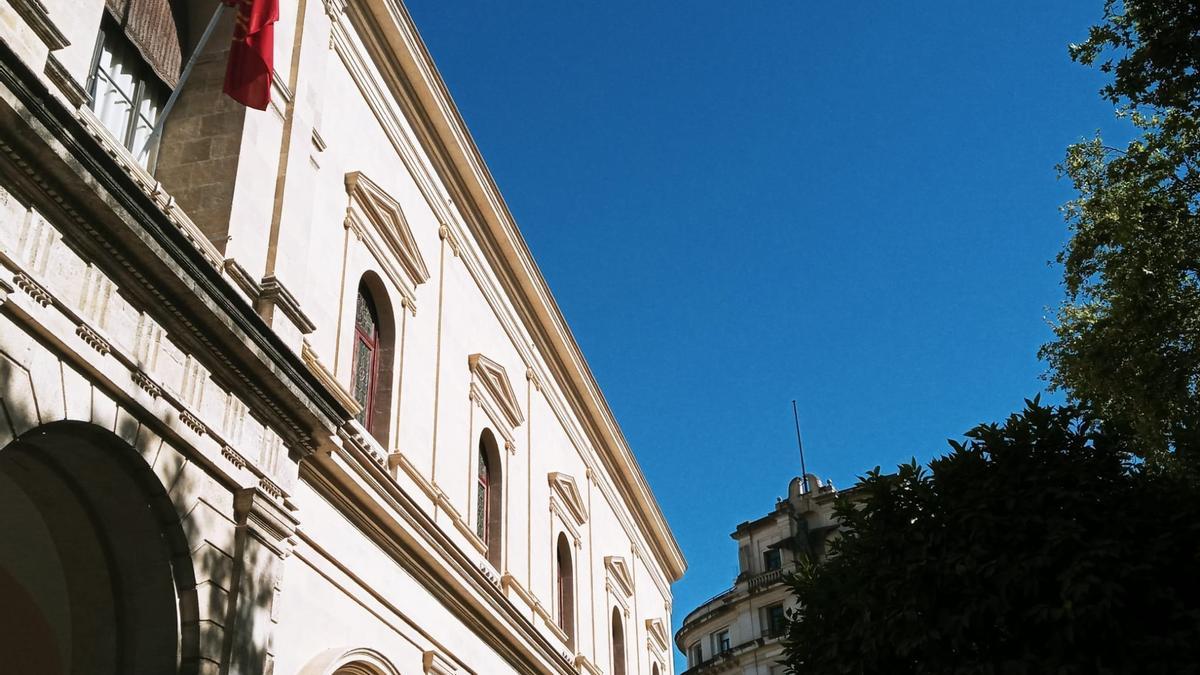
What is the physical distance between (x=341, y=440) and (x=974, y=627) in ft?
21.5

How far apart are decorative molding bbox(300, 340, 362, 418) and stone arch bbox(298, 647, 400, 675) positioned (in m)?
2.40

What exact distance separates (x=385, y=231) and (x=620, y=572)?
42.2 feet

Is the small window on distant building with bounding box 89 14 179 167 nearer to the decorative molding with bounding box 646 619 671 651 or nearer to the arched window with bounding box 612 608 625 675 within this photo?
the arched window with bounding box 612 608 625 675

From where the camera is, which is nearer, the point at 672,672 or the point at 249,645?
the point at 249,645

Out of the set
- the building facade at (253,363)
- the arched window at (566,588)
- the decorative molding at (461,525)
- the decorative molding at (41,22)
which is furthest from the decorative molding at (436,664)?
the decorative molding at (41,22)

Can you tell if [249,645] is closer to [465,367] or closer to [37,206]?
[37,206]

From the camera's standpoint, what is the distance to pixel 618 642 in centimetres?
2439

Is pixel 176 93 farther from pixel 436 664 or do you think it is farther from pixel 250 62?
pixel 436 664

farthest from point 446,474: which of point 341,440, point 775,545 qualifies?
point 775,545

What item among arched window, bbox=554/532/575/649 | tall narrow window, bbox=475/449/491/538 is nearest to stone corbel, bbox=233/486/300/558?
tall narrow window, bbox=475/449/491/538

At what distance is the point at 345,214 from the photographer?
43.3 feet

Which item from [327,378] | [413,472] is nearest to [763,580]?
[413,472]

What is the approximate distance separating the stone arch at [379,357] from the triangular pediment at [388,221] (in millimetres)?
648

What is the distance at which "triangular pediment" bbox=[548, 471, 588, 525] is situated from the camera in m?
20.6
